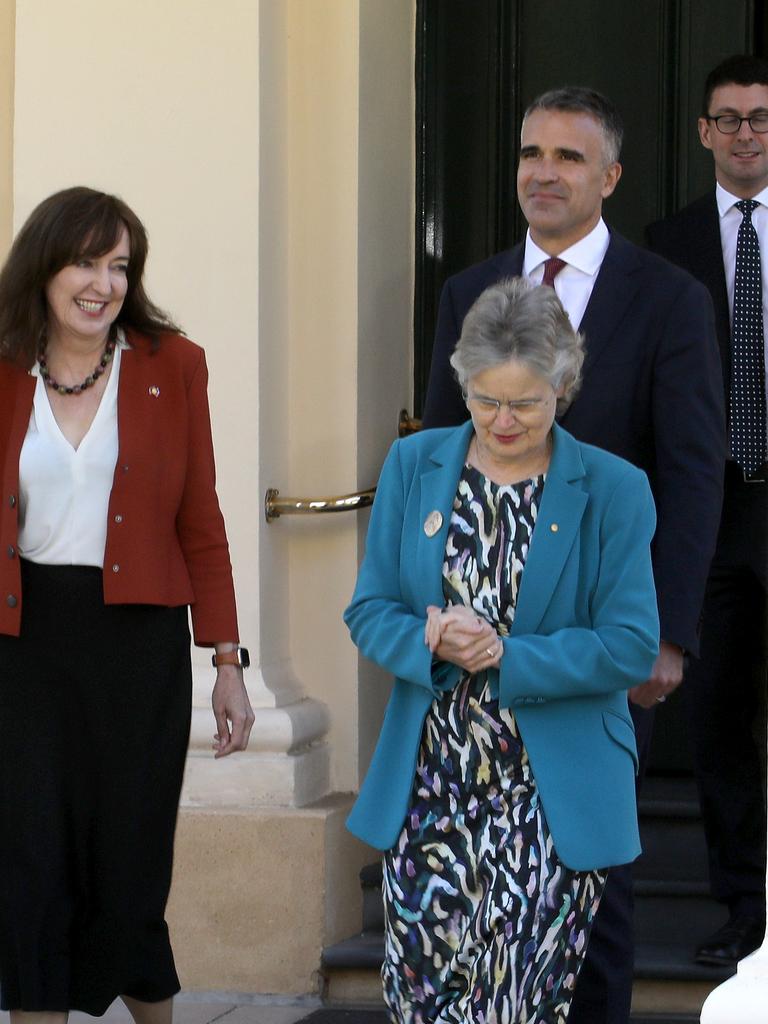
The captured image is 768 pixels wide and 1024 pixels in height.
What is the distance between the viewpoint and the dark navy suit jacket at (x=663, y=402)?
4.11 meters

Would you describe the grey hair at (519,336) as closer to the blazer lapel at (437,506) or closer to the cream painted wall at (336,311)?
the blazer lapel at (437,506)

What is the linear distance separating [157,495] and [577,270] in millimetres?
1036

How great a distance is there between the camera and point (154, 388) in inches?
161

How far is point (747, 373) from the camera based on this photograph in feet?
15.8

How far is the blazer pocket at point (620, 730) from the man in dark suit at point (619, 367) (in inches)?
14.5

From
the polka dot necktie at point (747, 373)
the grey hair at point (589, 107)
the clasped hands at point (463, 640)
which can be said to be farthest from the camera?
the polka dot necktie at point (747, 373)

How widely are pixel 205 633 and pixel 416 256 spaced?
184cm

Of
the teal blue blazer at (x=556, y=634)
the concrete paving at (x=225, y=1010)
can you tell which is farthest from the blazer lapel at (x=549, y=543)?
the concrete paving at (x=225, y=1010)

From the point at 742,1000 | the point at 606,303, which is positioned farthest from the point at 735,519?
the point at 742,1000

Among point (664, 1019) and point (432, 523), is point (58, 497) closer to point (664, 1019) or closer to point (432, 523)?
point (432, 523)

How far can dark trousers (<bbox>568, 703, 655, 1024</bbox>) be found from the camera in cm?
406

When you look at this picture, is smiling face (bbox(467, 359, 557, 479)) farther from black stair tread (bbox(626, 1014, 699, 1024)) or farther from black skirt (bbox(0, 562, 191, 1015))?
black stair tread (bbox(626, 1014, 699, 1024))

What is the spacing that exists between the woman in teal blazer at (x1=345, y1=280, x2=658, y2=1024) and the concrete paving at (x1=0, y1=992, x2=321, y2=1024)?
1.49 meters

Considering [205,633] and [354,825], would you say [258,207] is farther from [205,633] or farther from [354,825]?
[354,825]
